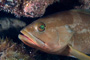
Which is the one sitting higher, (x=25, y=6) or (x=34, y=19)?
(x=25, y=6)

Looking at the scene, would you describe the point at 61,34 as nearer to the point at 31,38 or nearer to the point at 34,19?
the point at 31,38

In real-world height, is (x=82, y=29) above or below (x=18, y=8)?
below

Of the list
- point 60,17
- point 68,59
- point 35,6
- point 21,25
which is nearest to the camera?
point 60,17

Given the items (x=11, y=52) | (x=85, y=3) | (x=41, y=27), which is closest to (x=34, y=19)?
(x=11, y=52)

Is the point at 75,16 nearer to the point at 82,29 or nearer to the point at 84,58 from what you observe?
the point at 82,29

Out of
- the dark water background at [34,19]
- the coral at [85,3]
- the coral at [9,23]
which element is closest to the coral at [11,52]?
the dark water background at [34,19]

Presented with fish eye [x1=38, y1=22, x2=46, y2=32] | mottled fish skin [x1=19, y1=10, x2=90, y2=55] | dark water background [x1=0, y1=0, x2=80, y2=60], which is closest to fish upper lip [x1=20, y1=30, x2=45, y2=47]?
mottled fish skin [x1=19, y1=10, x2=90, y2=55]

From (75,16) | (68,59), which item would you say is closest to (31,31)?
(75,16)
